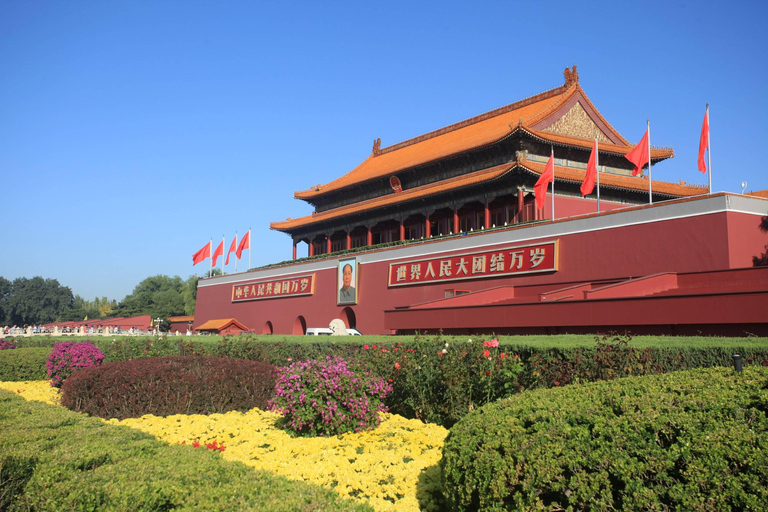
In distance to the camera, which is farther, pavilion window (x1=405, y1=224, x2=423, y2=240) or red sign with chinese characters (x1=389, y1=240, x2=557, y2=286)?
pavilion window (x1=405, y1=224, x2=423, y2=240)

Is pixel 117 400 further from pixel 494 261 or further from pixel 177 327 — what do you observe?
pixel 177 327

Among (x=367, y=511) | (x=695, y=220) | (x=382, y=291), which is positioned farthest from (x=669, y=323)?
(x=382, y=291)

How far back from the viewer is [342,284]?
25.3 meters

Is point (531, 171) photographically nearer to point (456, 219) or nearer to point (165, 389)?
point (456, 219)

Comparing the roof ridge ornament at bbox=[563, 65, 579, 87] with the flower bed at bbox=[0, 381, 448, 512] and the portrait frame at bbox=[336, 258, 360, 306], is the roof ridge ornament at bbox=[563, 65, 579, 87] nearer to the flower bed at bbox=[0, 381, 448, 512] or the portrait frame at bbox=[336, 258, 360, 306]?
the portrait frame at bbox=[336, 258, 360, 306]

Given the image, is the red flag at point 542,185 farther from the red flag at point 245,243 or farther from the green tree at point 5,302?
the green tree at point 5,302

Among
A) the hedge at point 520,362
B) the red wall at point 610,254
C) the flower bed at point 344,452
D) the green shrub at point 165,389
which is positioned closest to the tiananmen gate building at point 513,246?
the red wall at point 610,254

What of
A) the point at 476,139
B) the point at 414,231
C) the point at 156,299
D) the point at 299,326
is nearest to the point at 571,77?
the point at 476,139

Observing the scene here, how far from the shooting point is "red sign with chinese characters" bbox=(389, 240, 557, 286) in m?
17.4

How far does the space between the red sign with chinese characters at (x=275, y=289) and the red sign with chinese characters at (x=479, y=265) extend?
5.86 m

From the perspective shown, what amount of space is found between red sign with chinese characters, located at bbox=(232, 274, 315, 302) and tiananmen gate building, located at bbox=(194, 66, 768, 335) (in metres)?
0.09

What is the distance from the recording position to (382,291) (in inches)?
924

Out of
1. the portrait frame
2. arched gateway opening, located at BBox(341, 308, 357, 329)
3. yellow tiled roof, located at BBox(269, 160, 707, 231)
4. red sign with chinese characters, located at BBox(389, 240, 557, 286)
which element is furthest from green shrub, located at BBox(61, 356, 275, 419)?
arched gateway opening, located at BBox(341, 308, 357, 329)

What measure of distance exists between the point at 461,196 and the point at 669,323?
1383 centimetres
